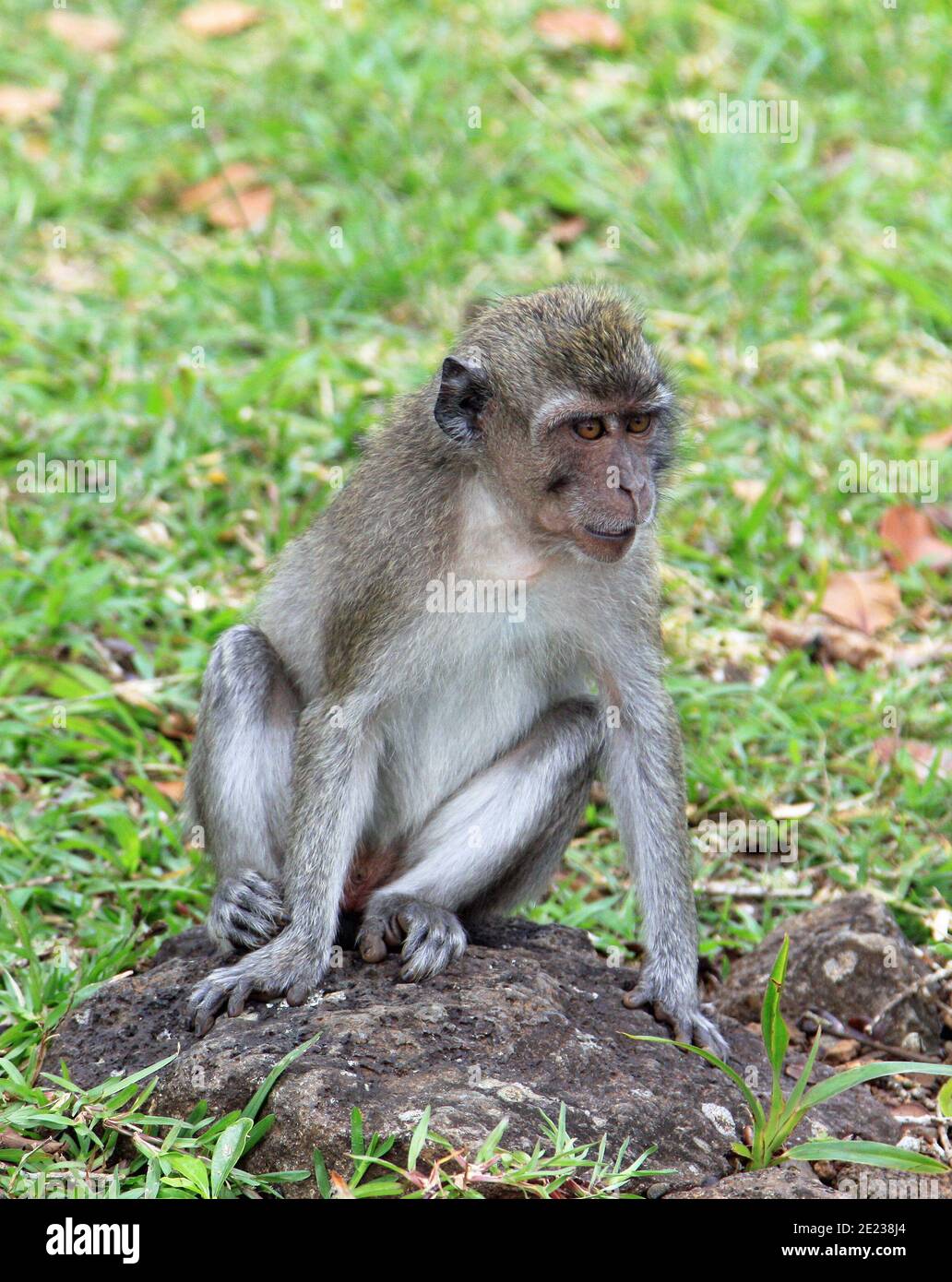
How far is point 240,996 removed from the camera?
485cm

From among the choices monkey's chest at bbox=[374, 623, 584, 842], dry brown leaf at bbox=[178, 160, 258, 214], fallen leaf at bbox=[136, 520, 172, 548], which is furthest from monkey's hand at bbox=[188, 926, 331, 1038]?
dry brown leaf at bbox=[178, 160, 258, 214]

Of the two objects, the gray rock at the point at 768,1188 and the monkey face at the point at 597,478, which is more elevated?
the monkey face at the point at 597,478

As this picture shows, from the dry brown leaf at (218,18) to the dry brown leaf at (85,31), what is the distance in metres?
0.50

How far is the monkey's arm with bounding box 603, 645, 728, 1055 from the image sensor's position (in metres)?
5.29

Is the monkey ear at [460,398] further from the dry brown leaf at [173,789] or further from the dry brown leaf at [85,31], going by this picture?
the dry brown leaf at [85,31]

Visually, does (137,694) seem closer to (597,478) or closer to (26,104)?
(597,478)

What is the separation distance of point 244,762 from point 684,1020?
1.65 meters

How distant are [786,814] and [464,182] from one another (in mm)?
5124

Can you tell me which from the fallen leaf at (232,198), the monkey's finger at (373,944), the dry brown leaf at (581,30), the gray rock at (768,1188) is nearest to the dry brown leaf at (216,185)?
the fallen leaf at (232,198)

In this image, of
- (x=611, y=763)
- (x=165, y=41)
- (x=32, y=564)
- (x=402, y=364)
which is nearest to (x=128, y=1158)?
(x=611, y=763)

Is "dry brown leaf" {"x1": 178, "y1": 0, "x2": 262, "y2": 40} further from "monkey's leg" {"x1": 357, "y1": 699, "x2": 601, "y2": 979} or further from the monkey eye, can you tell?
"monkey's leg" {"x1": 357, "y1": 699, "x2": 601, "y2": 979}

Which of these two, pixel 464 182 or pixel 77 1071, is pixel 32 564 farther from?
Result: pixel 464 182

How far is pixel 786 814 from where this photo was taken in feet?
22.0

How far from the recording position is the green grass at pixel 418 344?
659 cm
